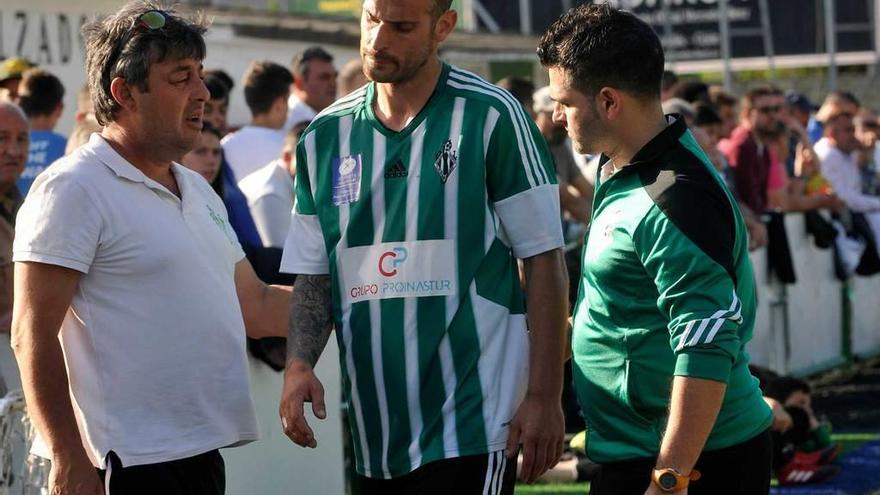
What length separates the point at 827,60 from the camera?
75.8 feet

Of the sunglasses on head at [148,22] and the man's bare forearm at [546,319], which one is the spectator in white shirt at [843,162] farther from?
the sunglasses on head at [148,22]

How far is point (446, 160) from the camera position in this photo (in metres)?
3.97

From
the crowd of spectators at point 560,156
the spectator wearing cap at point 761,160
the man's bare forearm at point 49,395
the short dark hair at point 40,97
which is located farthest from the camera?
the spectator wearing cap at point 761,160

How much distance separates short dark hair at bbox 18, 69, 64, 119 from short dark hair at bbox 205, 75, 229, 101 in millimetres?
834

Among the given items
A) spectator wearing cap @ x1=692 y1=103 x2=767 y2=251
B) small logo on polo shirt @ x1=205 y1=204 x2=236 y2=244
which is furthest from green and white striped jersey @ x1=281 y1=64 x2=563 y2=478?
spectator wearing cap @ x1=692 y1=103 x2=767 y2=251

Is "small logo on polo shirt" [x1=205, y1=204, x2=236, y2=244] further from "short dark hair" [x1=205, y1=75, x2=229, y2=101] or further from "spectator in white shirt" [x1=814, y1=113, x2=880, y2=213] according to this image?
"spectator in white shirt" [x1=814, y1=113, x2=880, y2=213]

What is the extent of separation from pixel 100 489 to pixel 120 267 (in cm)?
56

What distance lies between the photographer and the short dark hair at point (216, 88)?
866cm

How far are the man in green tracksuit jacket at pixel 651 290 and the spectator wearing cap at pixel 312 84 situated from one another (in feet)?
20.8

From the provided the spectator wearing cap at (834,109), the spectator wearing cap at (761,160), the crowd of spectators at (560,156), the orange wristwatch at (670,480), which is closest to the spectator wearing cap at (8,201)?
the crowd of spectators at (560,156)

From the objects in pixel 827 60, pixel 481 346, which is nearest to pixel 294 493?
pixel 481 346

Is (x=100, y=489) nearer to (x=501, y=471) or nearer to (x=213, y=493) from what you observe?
(x=213, y=493)

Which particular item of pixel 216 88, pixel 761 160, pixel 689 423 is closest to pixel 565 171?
pixel 216 88

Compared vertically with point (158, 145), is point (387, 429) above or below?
below
